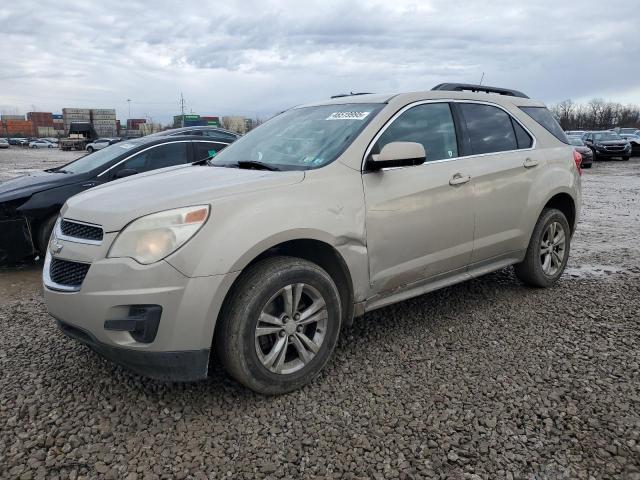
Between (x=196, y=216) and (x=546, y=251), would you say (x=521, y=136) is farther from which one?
(x=196, y=216)

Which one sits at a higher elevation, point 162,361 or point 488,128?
point 488,128

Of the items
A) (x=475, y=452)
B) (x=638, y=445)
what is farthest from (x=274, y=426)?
(x=638, y=445)

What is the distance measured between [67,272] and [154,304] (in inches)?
25.4

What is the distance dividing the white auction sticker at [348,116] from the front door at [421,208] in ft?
0.70

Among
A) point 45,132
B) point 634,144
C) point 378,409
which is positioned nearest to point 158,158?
point 378,409

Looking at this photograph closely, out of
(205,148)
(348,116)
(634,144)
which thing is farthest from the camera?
(634,144)

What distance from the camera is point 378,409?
2877 millimetres

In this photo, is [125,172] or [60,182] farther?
[125,172]

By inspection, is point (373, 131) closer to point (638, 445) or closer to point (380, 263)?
point (380, 263)

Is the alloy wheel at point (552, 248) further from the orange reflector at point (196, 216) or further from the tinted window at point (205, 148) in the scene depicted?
the tinted window at point (205, 148)

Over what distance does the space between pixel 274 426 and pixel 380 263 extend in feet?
4.01

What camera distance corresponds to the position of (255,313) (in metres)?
2.77

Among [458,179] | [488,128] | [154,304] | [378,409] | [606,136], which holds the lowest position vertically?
[378,409]

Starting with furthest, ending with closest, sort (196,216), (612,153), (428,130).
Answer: (612,153) → (428,130) → (196,216)
